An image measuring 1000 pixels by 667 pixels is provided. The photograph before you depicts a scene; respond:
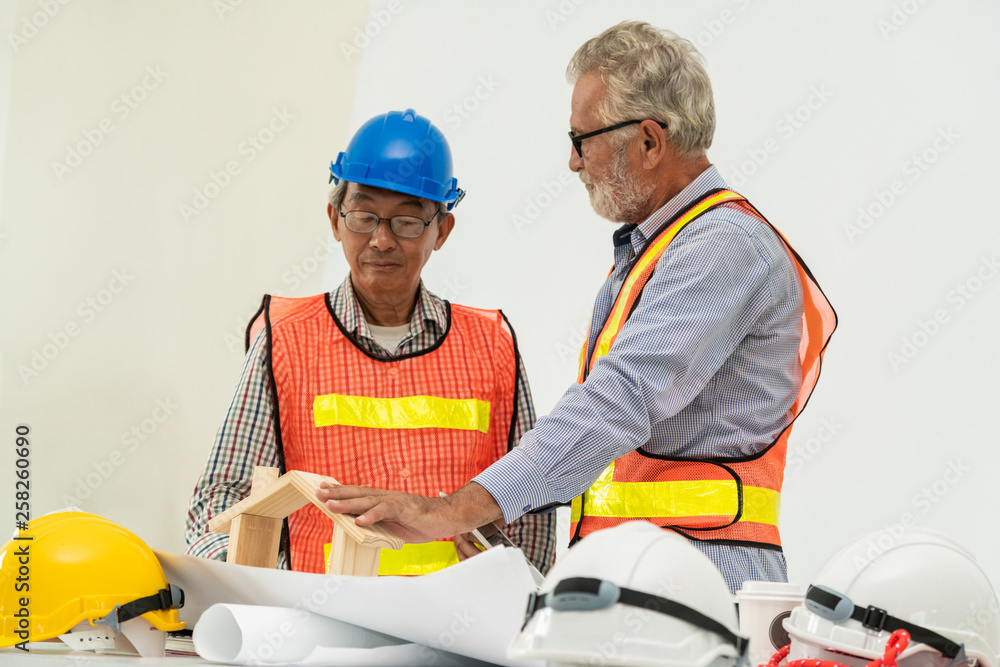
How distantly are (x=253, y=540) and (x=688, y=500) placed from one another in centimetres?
89

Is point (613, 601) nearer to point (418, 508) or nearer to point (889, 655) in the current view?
point (889, 655)

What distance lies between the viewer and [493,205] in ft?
14.4

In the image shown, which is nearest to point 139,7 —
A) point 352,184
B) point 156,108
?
point 156,108

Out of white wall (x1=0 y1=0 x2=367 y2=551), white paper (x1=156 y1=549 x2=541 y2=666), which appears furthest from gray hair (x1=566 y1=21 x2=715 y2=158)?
white wall (x1=0 y1=0 x2=367 y2=551)

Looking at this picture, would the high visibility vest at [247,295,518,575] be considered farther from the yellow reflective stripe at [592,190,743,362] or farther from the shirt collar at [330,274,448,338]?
the yellow reflective stripe at [592,190,743,362]

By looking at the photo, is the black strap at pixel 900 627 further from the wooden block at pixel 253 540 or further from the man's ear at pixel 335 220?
the man's ear at pixel 335 220

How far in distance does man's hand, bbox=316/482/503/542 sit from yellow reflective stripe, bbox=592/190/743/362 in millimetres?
495

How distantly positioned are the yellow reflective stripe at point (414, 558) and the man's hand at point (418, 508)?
711 mm

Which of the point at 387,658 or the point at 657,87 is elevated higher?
the point at 657,87

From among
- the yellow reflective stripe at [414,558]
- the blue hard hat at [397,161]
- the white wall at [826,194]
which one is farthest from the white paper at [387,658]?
the white wall at [826,194]

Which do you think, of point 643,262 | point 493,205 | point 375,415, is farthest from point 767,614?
point 493,205

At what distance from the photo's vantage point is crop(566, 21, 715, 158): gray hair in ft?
6.93

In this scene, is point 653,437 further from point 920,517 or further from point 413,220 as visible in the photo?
point 920,517

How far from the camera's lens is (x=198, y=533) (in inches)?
83.6
